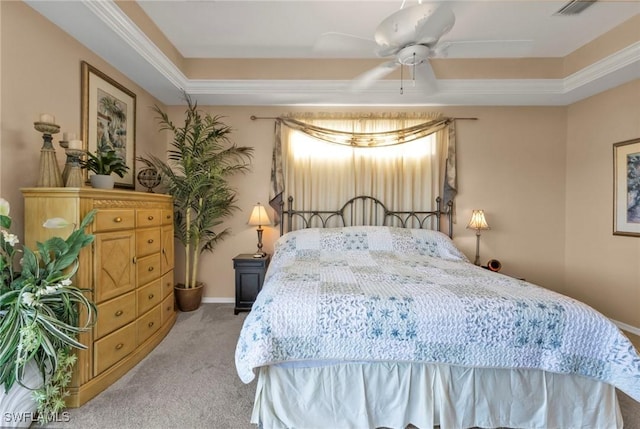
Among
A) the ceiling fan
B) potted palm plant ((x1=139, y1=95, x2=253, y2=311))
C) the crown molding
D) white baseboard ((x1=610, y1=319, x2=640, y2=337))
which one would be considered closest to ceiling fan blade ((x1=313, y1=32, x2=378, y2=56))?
the ceiling fan

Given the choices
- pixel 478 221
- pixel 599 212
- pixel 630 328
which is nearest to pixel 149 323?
pixel 478 221

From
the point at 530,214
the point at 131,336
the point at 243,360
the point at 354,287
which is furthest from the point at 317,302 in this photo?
the point at 530,214

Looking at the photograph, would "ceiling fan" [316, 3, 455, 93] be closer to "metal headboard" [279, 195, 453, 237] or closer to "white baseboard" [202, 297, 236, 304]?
"metal headboard" [279, 195, 453, 237]

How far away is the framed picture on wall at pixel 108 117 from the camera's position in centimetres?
228

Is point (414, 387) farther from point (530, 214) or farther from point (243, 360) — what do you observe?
point (530, 214)

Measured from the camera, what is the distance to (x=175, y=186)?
310 centimetres

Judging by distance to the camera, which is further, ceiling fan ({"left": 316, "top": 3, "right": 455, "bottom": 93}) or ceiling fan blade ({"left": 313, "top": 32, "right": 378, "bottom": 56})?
ceiling fan blade ({"left": 313, "top": 32, "right": 378, "bottom": 56})

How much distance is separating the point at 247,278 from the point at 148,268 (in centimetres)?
109

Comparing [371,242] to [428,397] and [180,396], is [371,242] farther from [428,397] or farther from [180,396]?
[180,396]

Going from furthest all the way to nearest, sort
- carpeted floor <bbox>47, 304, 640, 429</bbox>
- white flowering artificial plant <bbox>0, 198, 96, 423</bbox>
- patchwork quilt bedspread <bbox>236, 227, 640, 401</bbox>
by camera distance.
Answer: carpeted floor <bbox>47, 304, 640, 429</bbox>
patchwork quilt bedspread <bbox>236, 227, 640, 401</bbox>
white flowering artificial plant <bbox>0, 198, 96, 423</bbox>

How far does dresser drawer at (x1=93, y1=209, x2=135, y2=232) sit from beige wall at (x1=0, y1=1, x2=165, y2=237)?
520 mm

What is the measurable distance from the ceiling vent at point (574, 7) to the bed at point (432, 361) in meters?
2.50

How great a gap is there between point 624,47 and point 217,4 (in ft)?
12.5

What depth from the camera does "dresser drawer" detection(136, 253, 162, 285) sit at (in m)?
2.21
